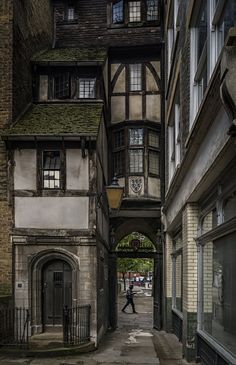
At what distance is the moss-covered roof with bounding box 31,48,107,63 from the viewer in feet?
66.1

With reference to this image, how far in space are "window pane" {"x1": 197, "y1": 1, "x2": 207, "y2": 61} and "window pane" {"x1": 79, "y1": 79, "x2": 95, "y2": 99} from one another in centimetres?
930

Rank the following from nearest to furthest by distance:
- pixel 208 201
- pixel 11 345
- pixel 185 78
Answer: pixel 208 201 < pixel 185 78 < pixel 11 345

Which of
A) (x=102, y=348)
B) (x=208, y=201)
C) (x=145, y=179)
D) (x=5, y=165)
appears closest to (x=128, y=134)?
(x=145, y=179)

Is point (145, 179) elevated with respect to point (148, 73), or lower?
lower

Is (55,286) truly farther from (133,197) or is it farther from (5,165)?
(133,197)

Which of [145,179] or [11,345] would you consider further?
[145,179]

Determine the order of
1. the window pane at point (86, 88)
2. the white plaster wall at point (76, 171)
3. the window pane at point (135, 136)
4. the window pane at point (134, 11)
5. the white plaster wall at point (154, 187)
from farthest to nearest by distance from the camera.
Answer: the window pane at point (134, 11), the window pane at point (135, 136), the white plaster wall at point (154, 187), the window pane at point (86, 88), the white plaster wall at point (76, 171)

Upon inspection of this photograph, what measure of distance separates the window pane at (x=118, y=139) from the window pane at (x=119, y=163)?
360mm

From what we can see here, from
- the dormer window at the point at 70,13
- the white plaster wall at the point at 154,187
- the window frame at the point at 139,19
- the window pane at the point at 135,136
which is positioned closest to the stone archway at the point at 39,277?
the white plaster wall at the point at 154,187

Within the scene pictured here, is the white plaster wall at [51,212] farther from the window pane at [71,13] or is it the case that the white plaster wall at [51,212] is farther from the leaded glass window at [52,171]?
the window pane at [71,13]

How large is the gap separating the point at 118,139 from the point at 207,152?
567 inches

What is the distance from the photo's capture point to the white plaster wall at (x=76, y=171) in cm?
1709

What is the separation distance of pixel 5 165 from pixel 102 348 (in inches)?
255

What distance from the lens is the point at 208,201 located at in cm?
1085
